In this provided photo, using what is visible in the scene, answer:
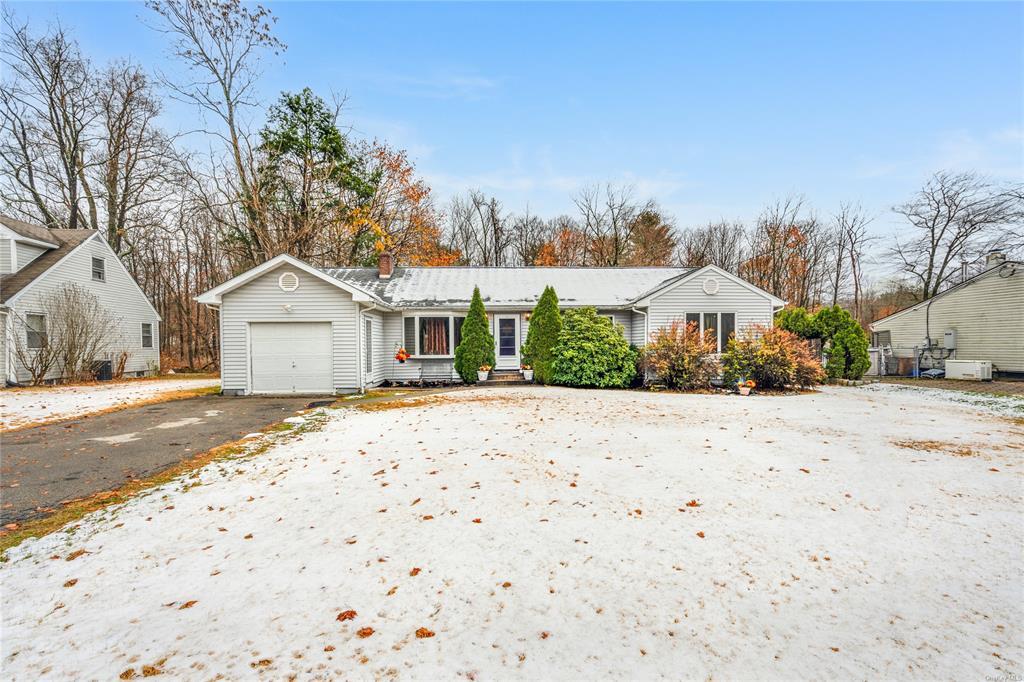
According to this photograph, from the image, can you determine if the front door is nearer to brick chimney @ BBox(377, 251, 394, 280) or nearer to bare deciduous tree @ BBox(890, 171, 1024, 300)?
brick chimney @ BBox(377, 251, 394, 280)

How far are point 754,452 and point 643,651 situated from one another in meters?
4.49

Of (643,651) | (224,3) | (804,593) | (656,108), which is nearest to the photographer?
(643,651)

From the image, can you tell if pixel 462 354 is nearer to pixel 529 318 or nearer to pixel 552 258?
pixel 529 318

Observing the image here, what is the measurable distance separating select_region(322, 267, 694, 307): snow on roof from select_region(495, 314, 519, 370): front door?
719mm

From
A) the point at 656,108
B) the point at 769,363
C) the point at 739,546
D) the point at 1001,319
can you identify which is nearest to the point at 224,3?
the point at 656,108

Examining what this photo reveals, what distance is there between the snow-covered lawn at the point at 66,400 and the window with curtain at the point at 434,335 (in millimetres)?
7481

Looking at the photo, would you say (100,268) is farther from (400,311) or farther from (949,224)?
(949,224)

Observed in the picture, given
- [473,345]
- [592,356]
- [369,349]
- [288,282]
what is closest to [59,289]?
[288,282]

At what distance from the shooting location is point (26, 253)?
1684 centimetres

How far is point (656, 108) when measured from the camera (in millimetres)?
16781

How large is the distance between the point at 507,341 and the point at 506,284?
2.52 meters

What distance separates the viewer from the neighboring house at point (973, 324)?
1650cm

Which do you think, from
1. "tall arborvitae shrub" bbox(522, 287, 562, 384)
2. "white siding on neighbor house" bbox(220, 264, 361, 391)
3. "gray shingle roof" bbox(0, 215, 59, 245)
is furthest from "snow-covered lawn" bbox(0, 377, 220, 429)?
"tall arborvitae shrub" bbox(522, 287, 562, 384)

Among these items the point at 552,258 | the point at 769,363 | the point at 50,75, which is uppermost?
the point at 50,75
